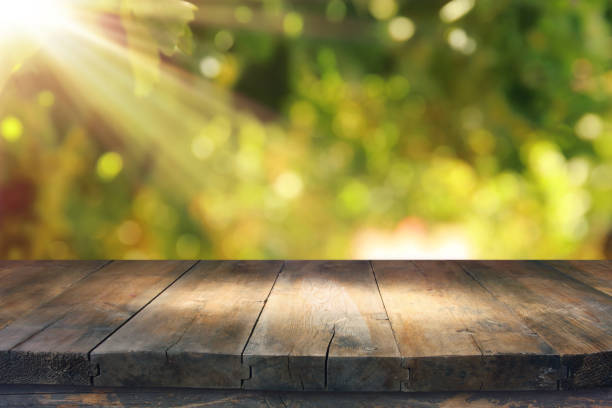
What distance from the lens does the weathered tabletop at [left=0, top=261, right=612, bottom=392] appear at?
1.04 m

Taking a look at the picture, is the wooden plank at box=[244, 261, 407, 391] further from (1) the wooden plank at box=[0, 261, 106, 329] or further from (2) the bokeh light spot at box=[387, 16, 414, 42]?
(2) the bokeh light spot at box=[387, 16, 414, 42]

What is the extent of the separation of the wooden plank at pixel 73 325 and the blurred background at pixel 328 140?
0.47 m

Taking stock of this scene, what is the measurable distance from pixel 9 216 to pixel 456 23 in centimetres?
171

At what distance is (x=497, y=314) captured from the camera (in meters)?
1.30

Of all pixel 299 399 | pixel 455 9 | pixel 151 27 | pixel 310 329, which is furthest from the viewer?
pixel 455 9

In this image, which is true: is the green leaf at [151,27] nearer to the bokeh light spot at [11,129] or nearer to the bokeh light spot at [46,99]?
the bokeh light spot at [46,99]

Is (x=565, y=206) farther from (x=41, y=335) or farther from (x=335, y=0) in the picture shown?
(x=41, y=335)

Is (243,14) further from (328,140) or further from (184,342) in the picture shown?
(184,342)

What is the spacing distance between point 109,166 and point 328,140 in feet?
2.56

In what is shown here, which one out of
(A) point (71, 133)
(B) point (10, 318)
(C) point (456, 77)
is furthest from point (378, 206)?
(B) point (10, 318)

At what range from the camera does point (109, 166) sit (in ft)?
6.97

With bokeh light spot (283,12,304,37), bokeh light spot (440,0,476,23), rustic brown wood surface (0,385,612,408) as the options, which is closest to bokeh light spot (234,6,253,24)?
bokeh light spot (283,12,304,37)

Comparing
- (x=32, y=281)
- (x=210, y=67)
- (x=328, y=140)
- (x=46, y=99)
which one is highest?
(x=210, y=67)

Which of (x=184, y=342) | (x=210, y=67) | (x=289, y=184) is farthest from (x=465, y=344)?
(x=210, y=67)
